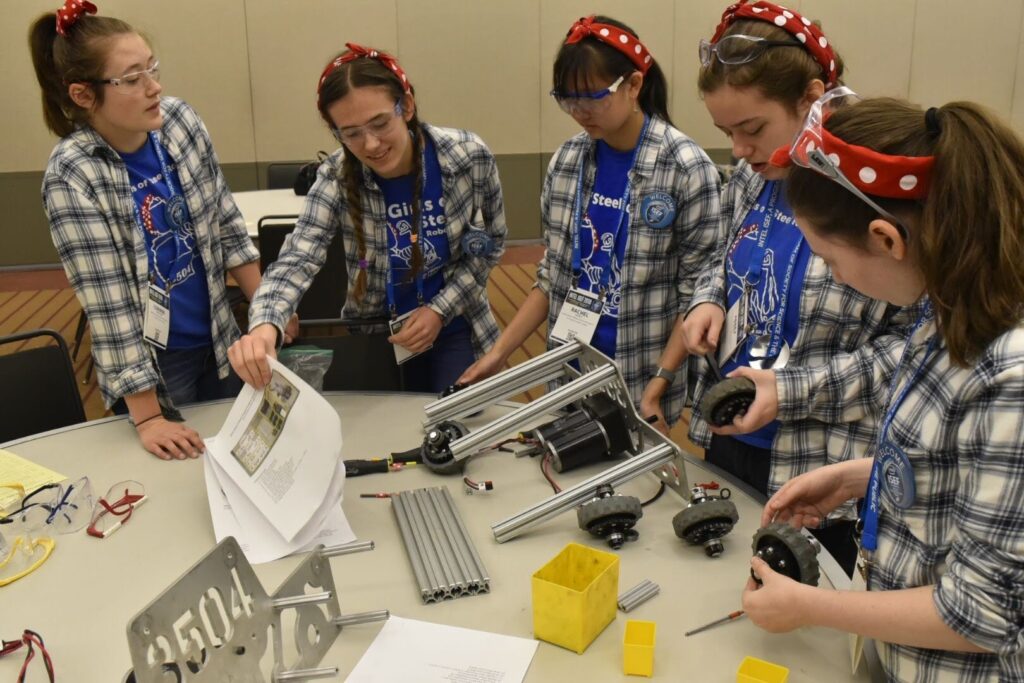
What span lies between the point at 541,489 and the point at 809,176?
86 centimetres

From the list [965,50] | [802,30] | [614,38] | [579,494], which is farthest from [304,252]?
[965,50]

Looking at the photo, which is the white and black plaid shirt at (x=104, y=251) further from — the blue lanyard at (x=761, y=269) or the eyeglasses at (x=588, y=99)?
the blue lanyard at (x=761, y=269)

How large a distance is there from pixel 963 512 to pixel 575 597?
19.6 inches

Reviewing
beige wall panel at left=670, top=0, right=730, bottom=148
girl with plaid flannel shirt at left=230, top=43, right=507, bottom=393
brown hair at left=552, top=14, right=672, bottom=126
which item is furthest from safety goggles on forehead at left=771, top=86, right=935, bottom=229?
beige wall panel at left=670, top=0, right=730, bottom=148

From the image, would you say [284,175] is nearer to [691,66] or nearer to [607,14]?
[607,14]

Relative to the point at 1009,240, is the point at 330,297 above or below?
below

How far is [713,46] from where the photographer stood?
1.65 meters

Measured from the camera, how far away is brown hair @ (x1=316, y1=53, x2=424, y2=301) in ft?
6.43

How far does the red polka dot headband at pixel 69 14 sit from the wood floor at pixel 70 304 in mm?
2562

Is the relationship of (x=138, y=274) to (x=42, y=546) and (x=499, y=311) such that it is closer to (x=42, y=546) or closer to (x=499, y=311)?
(x=42, y=546)

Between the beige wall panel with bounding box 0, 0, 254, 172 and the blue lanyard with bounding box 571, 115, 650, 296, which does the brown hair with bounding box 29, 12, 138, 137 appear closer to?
the blue lanyard with bounding box 571, 115, 650, 296

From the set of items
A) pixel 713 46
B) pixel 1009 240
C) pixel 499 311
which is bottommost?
pixel 499 311

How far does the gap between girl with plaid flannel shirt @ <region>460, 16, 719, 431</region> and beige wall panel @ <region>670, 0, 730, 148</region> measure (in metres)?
4.46

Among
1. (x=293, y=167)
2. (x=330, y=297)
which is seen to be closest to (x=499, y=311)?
(x=293, y=167)
